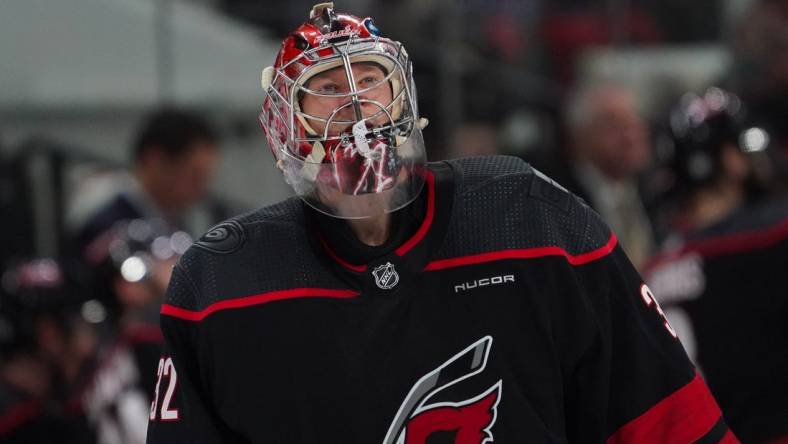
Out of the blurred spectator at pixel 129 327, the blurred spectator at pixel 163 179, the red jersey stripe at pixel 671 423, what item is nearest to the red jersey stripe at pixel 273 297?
the red jersey stripe at pixel 671 423

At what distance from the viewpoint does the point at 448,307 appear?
87.1 inches

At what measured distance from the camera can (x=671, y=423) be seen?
Result: 2.25 metres

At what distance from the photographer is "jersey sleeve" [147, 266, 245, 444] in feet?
7.34

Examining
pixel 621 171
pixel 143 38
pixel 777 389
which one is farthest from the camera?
pixel 143 38

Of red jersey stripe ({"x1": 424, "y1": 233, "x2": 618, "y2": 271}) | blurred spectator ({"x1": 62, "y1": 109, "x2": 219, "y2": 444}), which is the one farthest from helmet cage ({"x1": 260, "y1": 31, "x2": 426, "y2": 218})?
blurred spectator ({"x1": 62, "y1": 109, "x2": 219, "y2": 444})

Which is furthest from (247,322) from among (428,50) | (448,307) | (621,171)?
(428,50)

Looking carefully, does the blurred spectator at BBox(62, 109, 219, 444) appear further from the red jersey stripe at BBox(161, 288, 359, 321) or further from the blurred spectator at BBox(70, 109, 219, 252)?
the red jersey stripe at BBox(161, 288, 359, 321)

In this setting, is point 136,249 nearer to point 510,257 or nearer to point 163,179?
point 163,179

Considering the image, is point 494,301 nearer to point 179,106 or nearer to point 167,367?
point 167,367

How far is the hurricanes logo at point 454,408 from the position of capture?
2.20m

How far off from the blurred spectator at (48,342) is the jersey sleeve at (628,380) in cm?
241

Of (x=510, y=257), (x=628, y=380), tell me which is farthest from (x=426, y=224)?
(x=628, y=380)

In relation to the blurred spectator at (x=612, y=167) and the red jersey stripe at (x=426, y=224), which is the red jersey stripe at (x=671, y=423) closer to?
the red jersey stripe at (x=426, y=224)

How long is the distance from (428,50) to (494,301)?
4325 millimetres
